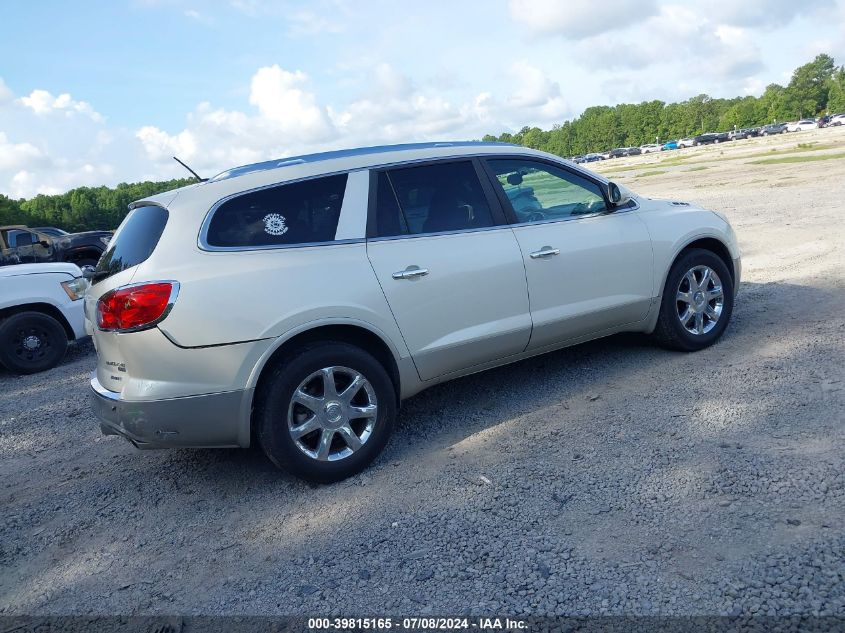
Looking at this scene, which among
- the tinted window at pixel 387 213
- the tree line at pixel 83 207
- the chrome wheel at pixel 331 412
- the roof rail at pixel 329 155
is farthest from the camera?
the tree line at pixel 83 207

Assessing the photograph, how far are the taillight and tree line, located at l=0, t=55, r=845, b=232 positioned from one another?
7410cm

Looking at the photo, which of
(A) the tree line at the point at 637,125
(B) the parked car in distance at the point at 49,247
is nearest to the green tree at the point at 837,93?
(A) the tree line at the point at 637,125

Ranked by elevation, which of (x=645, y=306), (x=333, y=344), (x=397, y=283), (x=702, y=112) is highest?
(x=702, y=112)

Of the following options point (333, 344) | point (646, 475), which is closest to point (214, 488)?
point (333, 344)

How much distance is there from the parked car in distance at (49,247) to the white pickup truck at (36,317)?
26.6 ft

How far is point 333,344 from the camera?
382 centimetres

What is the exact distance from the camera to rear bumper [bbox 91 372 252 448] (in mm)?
3547

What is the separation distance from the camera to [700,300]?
5289 mm

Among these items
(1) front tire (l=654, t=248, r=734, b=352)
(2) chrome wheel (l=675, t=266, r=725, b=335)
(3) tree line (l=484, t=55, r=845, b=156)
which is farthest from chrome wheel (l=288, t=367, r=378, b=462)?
(3) tree line (l=484, t=55, r=845, b=156)

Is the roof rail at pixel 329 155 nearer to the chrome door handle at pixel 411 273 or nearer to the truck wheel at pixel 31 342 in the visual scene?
the chrome door handle at pixel 411 273

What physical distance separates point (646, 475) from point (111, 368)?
299 cm

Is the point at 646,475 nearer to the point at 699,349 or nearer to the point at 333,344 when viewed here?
the point at 333,344

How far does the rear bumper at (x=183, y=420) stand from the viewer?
355 centimetres

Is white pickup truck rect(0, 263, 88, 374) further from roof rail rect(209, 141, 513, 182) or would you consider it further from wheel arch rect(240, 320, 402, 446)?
wheel arch rect(240, 320, 402, 446)
